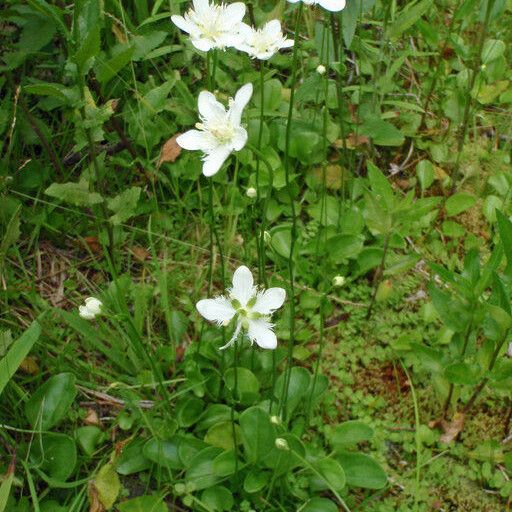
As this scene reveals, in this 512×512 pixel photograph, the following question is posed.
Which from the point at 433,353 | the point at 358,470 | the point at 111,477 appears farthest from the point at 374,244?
the point at 111,477

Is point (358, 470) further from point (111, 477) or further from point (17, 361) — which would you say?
point (17, 361)

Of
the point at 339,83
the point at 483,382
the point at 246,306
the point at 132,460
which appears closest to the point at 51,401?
the point at 132,460

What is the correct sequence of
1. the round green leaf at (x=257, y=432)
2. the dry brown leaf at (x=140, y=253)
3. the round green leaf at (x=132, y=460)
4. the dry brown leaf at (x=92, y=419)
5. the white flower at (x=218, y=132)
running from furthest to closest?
the dry brown leaf at (x=140, y=253), the dry brown leaf at (x=92, y=419), the round green leaf at (x=132, y=460), the round green leaf at (x=257, y=432), the white flower at (x=218, y=132)

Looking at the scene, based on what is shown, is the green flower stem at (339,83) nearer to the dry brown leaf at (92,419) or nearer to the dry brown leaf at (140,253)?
the dry brown leaf at (140,253)

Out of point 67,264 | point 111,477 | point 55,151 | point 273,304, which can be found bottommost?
point 111,477

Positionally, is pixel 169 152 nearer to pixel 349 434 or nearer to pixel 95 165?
pixel 95 165

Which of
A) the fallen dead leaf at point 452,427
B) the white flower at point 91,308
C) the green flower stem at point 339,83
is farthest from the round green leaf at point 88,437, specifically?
the green flower stem at point 339,83

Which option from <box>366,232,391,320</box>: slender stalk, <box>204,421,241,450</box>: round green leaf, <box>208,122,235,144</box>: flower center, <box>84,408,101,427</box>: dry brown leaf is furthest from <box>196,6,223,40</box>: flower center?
<box>84,408,101,427</box>: dry brown leaf
